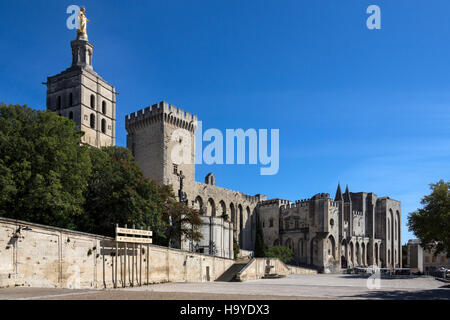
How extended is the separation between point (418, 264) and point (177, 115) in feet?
189

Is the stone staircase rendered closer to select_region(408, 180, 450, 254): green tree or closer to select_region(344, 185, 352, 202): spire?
select_region(408, 180, 450, 254): green tree

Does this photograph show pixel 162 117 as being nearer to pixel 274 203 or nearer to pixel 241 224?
pixel 241 224

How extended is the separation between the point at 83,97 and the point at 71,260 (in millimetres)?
36482

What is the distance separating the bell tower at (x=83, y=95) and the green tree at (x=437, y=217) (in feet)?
120

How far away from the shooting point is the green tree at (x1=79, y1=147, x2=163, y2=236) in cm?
2689

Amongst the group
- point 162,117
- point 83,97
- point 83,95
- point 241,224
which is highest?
point 83,95

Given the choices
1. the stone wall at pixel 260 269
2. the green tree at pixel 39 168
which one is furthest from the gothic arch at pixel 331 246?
the green tree at pixel 39 168

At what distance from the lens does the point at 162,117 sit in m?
48.2

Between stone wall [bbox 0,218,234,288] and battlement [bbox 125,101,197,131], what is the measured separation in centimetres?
2187

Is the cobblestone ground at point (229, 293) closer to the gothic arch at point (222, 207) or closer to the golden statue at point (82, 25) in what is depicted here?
the gothic arch at point (222, 207)

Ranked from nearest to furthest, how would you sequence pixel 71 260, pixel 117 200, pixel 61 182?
pixel 71 260
pixel 61 182
pixel 117 200

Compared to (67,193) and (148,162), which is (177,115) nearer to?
(148,162)

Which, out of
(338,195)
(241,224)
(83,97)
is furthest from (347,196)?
(83,97)
